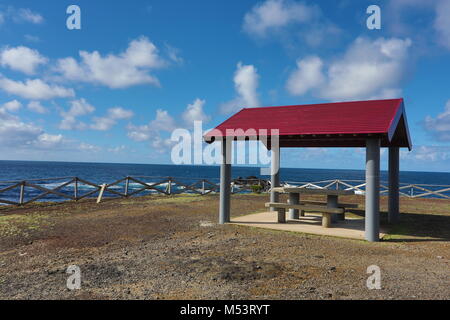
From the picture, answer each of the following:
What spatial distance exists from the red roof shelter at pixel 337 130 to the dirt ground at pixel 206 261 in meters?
1.17

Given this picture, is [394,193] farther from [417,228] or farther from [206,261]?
[206,261]

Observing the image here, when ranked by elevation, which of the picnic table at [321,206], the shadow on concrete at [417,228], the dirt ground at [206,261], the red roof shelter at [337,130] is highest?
the red roof shelter at [337,130]

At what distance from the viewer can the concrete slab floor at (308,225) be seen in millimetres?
8281

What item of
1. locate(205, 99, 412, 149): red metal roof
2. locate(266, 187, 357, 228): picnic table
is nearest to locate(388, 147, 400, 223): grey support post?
locate(205, 99, 412, 149): red metal roof

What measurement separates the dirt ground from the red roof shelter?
1167mm

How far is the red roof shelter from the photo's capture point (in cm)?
750

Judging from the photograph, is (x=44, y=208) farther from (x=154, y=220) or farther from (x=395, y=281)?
(x=395, y=281)

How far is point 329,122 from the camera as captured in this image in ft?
28.3

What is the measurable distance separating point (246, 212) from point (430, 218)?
691cm

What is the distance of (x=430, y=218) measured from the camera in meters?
11.2

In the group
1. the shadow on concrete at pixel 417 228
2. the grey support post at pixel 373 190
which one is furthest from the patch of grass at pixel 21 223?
the shadow on concrete at pixel 417 228

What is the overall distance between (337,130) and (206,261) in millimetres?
4815

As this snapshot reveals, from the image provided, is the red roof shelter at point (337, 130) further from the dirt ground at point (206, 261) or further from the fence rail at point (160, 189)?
the fence rail at point (160, 189)

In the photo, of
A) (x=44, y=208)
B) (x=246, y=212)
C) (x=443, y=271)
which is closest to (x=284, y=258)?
(x=443, y=271)
